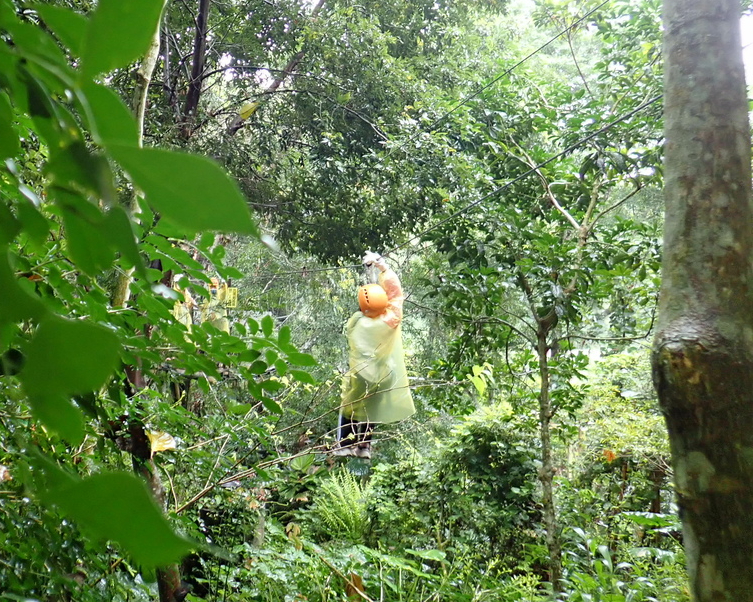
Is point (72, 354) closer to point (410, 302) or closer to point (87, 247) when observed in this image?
point (87, 247)

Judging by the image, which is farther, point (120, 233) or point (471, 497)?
point (471, 497)

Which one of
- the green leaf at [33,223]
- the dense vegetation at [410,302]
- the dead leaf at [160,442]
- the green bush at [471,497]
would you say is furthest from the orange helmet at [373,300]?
the green leaf at [33,223]

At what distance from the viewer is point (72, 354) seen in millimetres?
94

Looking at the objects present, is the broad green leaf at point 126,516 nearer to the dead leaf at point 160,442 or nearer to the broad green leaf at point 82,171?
the broad green leaf at point 82,171

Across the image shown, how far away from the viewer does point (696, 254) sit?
63cm

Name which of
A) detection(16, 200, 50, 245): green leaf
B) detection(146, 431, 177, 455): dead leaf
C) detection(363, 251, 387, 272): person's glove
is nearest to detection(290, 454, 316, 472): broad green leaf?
detection(146, 431, 177, 455): dead leaf

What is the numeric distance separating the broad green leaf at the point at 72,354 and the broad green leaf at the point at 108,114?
33mm

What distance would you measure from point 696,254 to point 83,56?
65cm

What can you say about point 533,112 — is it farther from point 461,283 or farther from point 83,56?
point 83,56

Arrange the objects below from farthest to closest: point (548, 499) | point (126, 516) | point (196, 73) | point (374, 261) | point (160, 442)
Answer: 1. point (196, 73)
2. point (374, 261)
3. point (548, 499)
4. point (160, 442)
5. point (126, 516)

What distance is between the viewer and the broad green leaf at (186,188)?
0.09 m

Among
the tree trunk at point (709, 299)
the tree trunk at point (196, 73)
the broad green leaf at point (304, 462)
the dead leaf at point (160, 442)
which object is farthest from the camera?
the tree trunk at point (196, 73)

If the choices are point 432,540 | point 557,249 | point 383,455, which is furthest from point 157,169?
point 383,455

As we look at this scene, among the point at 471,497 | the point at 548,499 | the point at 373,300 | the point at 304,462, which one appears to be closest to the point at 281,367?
the point at 304,462
